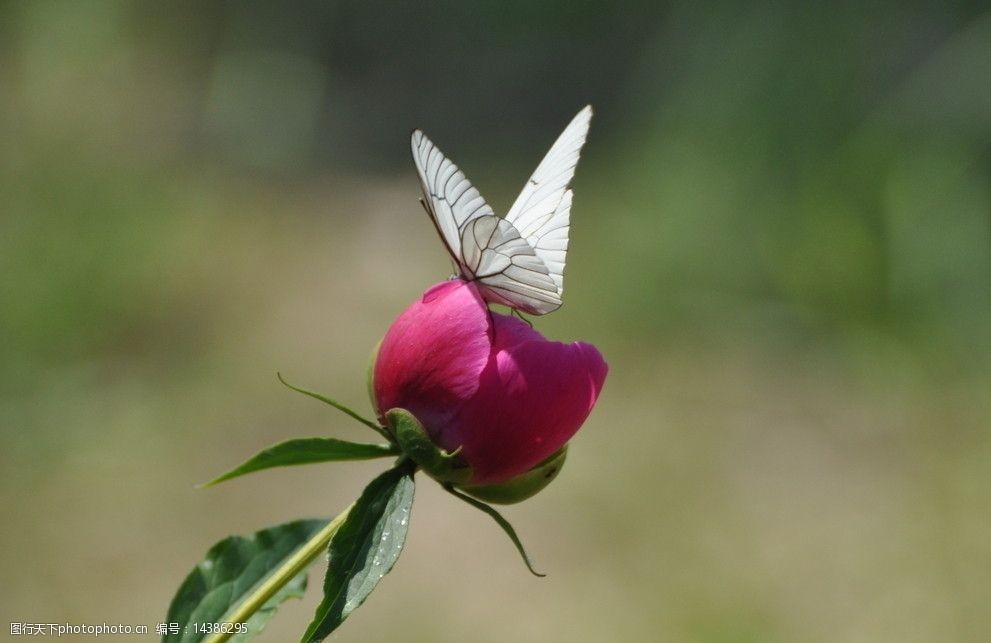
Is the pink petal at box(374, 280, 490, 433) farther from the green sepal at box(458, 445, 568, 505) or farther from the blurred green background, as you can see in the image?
the blurred green background

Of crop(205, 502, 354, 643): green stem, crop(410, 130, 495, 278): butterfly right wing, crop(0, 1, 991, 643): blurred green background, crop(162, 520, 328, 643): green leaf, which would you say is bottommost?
crop(0, 1, 991, 643): blurred green background

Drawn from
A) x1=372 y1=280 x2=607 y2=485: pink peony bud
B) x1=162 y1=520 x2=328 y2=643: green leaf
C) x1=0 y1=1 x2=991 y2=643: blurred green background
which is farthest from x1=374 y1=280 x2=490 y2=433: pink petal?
x1=0 y1=1 x2=991 y2=643: blurred green background

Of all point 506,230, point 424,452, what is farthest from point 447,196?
point 424,452

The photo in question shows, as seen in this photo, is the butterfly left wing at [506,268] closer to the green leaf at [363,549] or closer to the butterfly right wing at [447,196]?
the butterfly right wing at [447,196]

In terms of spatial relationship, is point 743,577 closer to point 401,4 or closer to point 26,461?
point 26,461

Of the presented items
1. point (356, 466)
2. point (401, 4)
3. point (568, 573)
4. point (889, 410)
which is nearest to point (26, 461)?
point (356, 466)

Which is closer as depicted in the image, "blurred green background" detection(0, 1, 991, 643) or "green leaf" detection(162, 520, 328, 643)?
"green leaf" detection(162, 520, 328, 643)

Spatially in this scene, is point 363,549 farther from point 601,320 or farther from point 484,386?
point 601,320
